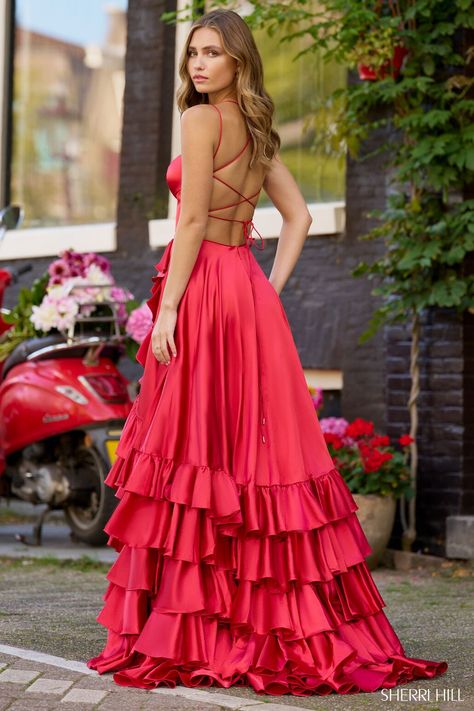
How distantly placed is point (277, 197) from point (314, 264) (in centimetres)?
397

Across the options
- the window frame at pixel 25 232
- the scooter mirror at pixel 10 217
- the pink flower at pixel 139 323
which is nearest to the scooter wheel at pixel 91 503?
the pink flower at pixel 139 323

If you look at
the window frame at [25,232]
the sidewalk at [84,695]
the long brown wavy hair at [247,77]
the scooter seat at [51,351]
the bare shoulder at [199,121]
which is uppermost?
the window frame at [25,232]

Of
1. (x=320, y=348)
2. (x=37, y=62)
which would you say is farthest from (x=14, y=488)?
(x=37, y=62)

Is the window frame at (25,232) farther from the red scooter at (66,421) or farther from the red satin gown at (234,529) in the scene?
the red satin gown at (234,529)

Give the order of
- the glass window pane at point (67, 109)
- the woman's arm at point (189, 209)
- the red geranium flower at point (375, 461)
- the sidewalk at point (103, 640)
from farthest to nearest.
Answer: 1. the glass window pane at point (67, 109)
2. the red geranium flower at point (375, 461)
3. the woman's arm at point (189, 209)
4. the sidewalk at point (103, 640)

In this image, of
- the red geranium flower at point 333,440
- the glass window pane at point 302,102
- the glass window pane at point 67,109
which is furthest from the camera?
the glass window pane at point 67,109

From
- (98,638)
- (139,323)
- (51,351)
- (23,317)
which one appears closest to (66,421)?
(51,351)

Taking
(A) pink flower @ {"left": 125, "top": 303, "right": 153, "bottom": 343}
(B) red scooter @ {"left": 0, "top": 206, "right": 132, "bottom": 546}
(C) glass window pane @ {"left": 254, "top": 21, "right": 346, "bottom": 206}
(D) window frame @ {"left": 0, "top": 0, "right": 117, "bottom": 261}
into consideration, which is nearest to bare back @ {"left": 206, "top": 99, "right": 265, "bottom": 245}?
(A) pink flower @ {"left": 125, "top": 303, "right": 153, "bottom": 343}

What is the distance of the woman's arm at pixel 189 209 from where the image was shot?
4598mm

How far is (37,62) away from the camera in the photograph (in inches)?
460

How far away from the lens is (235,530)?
4477 mm

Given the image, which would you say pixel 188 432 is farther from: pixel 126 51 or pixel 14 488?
pixel 126 51

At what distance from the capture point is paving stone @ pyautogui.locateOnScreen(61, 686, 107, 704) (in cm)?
409

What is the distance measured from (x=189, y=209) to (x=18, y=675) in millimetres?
1533
